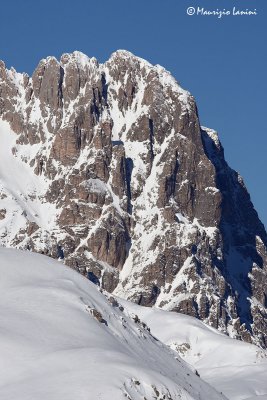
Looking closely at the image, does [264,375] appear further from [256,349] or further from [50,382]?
[50,382]

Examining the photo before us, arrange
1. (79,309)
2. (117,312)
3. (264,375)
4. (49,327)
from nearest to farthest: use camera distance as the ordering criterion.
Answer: (49,327) → (79,309) → (117,312) → (264,375)

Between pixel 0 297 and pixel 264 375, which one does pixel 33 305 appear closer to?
pixel 0 297

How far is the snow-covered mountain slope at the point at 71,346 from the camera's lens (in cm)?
8194

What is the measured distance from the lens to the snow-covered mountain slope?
269ft

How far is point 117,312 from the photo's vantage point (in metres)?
114

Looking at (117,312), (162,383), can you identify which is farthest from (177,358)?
(162,383)

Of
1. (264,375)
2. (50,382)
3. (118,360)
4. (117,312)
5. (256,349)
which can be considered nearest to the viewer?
(50,382)

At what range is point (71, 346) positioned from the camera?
305 feet

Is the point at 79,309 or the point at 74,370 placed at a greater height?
the point at 79,309

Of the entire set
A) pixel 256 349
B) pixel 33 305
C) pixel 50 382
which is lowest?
pixel 50 382

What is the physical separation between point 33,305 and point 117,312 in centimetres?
1331

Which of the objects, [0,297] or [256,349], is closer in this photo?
Answer: [0,297]

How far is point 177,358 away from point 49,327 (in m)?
24.9

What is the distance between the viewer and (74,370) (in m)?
84.1
